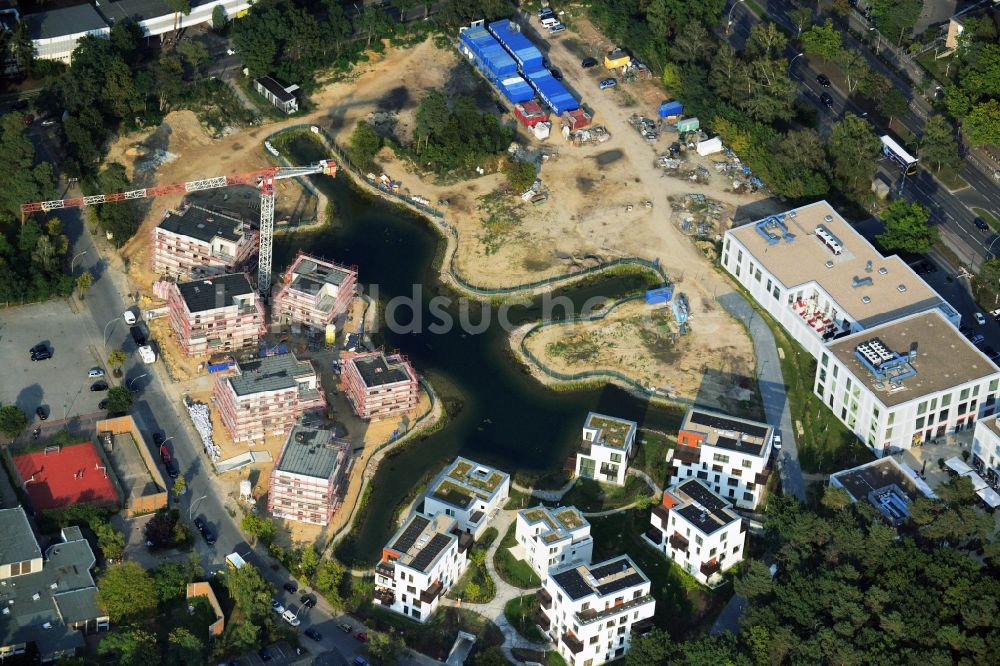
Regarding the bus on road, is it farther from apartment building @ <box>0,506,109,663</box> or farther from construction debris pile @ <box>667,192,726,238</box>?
apartment building @ <box>0,506,109,663</box>

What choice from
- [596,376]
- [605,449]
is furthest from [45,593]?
[596,376]

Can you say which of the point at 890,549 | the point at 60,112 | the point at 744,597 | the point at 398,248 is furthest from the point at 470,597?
the point at 60,112

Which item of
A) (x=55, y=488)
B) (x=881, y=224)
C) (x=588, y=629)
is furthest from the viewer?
(x=881, y=224)

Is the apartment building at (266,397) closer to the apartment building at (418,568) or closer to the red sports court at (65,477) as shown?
the red sports court at (65,477)

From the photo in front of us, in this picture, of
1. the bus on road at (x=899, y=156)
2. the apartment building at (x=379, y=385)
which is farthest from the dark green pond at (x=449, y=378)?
the bus on road at (x=899, y=156)

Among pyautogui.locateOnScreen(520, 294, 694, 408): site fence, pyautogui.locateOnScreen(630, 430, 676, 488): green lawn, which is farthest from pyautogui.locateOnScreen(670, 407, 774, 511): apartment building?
pyautogui.locateOnScreen(520, 294, 694, 408): site fence

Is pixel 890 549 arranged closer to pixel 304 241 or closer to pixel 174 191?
pixel 304 241
